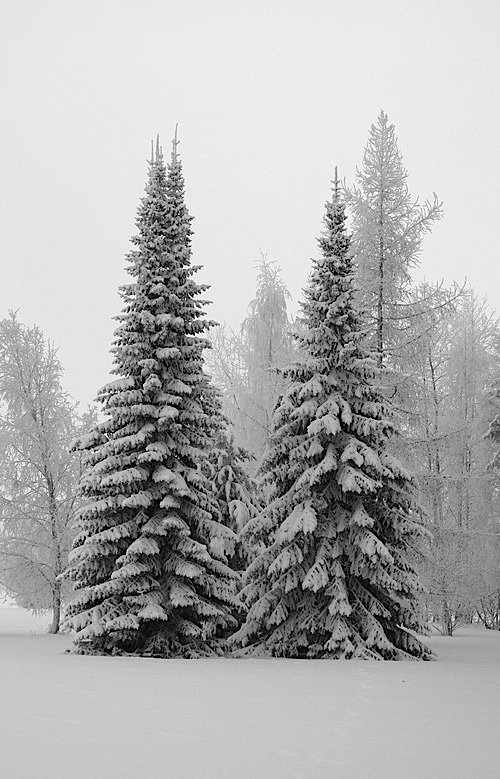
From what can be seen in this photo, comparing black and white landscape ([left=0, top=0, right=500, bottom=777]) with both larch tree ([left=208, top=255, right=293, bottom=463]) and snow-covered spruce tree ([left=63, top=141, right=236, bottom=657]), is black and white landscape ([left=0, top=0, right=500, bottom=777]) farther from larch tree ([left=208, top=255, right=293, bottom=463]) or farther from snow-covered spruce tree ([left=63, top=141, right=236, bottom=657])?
larch tree ([left=208, top=255, right=293, bottom=463])

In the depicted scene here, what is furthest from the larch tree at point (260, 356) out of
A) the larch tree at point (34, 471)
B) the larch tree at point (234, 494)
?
the larch tree at point (234, 494)

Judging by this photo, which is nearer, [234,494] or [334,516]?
[334,516]

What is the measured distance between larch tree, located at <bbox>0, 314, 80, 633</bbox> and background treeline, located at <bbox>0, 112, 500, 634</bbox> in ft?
0.16

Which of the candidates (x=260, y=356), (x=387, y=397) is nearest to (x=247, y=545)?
(x=387, y=397)

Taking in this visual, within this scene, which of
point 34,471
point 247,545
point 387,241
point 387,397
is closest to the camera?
point 247,545

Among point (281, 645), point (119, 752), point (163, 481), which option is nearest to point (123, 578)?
point (163, 481)

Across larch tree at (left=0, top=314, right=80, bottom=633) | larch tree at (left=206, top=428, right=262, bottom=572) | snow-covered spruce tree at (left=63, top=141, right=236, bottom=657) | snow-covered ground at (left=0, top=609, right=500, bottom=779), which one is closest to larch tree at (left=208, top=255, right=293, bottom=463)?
larch tree at (left=0, top=314, right=80, bottom=633)

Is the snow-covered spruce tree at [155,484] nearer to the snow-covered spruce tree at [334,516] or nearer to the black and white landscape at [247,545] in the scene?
the black and white landscape at [247,545]

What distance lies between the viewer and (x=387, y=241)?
22.8 metres

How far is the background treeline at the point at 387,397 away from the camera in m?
22.5

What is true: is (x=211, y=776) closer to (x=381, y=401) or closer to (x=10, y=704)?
(x=10, y=704)

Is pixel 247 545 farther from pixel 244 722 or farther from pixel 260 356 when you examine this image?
pixel 260 356

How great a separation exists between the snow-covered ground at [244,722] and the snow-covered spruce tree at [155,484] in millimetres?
2894

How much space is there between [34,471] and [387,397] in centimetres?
1400
